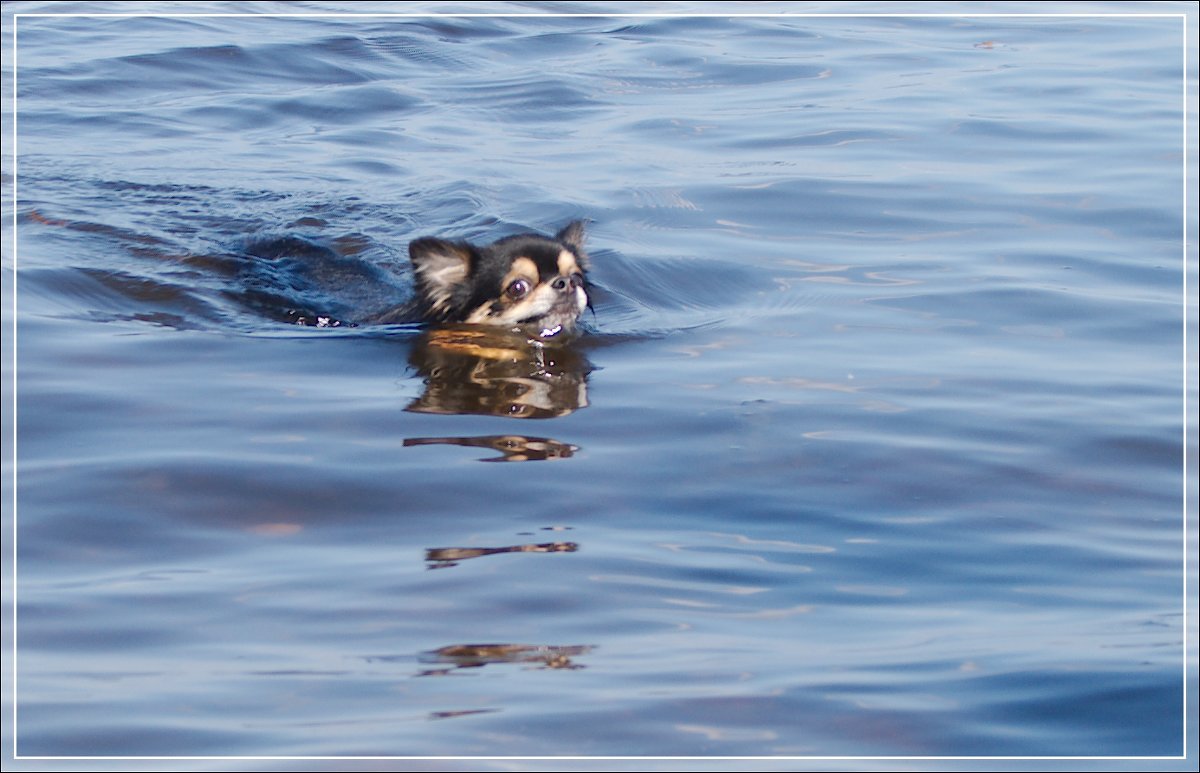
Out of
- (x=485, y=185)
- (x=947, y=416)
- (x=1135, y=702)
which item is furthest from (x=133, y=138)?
(x=1135, y=702)

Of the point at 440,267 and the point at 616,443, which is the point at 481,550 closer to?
the point at 616,443

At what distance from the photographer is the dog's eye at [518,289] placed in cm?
792

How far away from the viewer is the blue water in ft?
13.3

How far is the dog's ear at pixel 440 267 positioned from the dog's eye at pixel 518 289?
33 cm

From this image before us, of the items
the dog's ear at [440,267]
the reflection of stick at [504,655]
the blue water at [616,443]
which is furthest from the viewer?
the dog's ear at [440,267]

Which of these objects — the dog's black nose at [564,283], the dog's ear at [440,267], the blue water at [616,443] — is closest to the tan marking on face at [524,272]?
the dog's black nose at [564,283]

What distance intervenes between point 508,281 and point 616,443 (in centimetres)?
202

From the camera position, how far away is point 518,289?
796 cm

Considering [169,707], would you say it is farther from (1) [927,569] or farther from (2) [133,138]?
(2) [133,138]

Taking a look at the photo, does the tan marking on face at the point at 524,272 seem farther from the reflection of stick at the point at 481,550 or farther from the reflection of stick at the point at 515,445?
the reflection of stick at the point at 481,550

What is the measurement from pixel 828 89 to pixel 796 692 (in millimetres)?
11767

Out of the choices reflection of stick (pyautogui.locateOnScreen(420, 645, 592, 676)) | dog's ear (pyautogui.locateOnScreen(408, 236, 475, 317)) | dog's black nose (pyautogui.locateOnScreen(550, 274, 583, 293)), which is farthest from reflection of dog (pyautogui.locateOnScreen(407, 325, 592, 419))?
reflection of stick (pyautogui.locateOnScreen(420, 645, 592, 676))

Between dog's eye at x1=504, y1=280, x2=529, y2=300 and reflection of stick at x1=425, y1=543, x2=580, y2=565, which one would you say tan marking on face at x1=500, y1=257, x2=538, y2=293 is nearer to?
dog's eye at x1=504, y1=280, x2=529, y2=300

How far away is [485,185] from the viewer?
1154 cm
